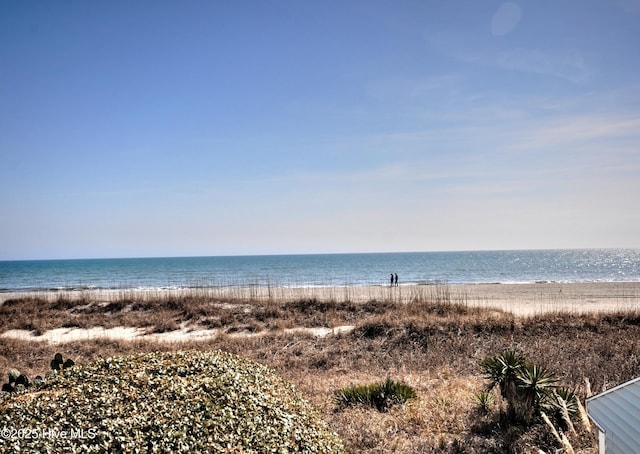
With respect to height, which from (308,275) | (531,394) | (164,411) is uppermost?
(164,411)

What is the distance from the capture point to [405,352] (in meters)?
11.6

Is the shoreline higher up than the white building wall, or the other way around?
the white building wall

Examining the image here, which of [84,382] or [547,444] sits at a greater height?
[84,382]

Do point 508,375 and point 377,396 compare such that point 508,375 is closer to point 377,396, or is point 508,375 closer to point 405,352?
point 377,396

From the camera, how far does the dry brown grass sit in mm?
5805

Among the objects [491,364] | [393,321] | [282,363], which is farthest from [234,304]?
[491,364]

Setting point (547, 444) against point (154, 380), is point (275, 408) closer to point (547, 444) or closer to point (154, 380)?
point (154, 380)

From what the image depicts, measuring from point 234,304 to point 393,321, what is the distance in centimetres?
1034

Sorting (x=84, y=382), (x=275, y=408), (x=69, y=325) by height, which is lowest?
(x=69, y=325)

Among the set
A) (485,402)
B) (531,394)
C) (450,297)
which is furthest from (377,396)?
(450,297)

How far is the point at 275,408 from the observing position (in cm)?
345

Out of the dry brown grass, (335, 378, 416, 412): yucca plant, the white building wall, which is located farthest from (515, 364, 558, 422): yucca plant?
the white building wall

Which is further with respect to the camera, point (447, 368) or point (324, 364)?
point (324, 364)

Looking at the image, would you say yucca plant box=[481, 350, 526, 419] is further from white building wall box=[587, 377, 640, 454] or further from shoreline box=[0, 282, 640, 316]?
shoreline box=[0, 282, 640, 316]
